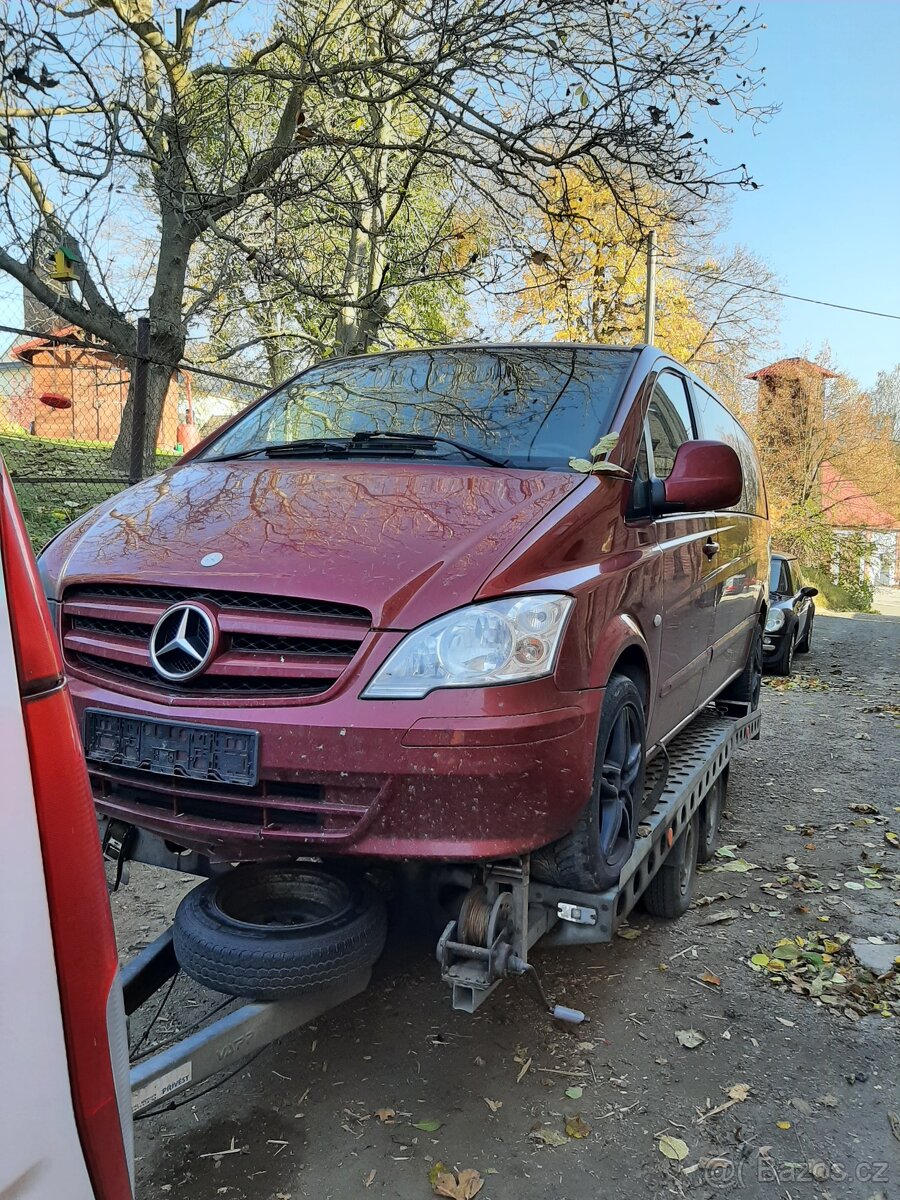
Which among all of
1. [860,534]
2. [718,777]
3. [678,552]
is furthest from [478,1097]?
[860,534]

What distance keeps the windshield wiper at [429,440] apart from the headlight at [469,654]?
0.86 meters

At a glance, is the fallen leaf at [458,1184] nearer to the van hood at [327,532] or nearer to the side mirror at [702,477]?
the van hood at [327,532]

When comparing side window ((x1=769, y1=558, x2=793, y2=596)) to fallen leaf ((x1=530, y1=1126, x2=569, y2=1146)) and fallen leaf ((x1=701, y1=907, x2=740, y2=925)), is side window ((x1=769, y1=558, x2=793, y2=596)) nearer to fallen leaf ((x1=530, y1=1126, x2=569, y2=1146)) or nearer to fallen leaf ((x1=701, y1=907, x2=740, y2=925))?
fallen leaf ((x1=701, y1=907, x2=740, y2=925))

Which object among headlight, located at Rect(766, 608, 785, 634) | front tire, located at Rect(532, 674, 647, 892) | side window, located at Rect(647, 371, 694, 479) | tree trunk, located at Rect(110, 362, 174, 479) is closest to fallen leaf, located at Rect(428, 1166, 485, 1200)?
front tire, located at Rect(532, 674, 647, 892)

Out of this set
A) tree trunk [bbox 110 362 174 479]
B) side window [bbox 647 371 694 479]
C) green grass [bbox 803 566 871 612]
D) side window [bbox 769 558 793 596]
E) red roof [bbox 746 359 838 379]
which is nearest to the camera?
side window [bbox 647 371 694 479]

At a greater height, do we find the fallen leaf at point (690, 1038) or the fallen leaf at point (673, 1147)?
the fallen leaf at point (673, 1147)

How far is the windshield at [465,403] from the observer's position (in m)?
3.19

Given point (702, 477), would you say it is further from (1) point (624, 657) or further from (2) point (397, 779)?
(2) point (397, 779)

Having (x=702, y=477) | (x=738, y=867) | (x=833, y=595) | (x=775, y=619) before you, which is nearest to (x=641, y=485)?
(x=702, y=477)

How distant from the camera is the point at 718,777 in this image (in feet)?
15.9

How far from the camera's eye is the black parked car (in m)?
11.9

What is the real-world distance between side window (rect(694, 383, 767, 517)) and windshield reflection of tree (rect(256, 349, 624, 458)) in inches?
40.0

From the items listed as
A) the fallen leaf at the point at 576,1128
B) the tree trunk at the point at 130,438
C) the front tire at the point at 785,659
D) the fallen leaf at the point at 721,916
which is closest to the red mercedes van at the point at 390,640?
the fallen leaf at the point at 576,1128

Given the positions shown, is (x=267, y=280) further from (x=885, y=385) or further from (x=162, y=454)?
(x=885, y=385)
